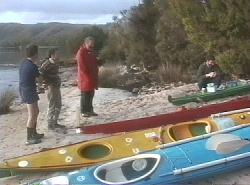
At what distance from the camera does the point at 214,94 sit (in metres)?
12.4

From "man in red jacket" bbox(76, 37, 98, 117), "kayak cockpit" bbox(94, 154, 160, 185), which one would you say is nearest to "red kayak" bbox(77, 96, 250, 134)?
"man in red jacket" bbox(76, 37, 98, 117)

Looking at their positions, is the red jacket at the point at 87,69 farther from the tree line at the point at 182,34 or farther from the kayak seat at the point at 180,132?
the tree line at the point at 182,34

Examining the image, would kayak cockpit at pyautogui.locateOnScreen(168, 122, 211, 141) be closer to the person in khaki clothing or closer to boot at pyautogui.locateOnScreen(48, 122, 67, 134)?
the person in khaki clothing

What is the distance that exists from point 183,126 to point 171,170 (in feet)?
6.93

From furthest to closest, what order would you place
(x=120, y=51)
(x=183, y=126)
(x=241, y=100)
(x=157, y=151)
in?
(x=120, y=51) → (x=241, y=100) → (x=183, y=126) → (x=157, y=151)

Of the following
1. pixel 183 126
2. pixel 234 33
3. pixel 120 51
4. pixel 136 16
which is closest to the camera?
pixel 183 126

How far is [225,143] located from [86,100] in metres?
5.08

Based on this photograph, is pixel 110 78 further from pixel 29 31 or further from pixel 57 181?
pixel 29 31

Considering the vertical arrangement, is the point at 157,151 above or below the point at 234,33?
below

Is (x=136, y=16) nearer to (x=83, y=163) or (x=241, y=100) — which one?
(x=241, y=100)

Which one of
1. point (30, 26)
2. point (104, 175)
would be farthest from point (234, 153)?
point (30, 26)

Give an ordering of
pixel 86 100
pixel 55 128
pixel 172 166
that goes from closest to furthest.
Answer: pixel 172 166
pixel 55 128
pixel 86 100

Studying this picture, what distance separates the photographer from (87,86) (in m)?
11.1

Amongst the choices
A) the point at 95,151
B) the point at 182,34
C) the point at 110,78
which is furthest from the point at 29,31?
the point at 95,151
